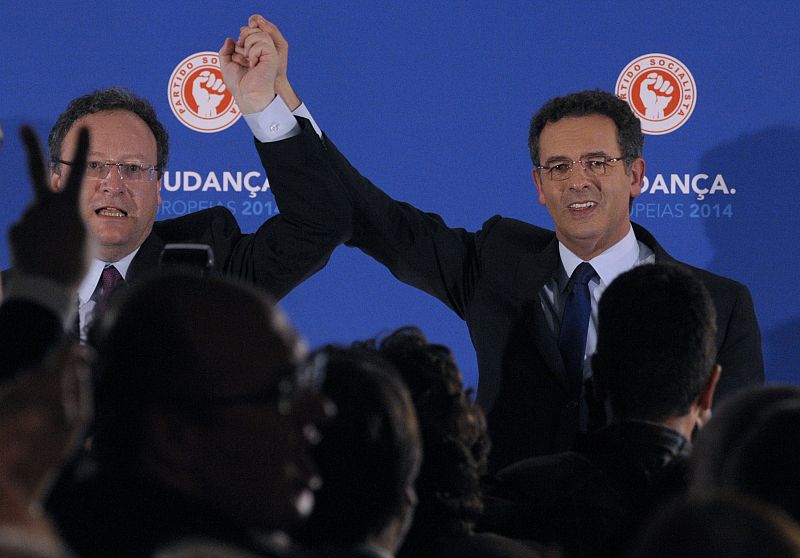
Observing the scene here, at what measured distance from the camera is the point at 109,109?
293 centimetres

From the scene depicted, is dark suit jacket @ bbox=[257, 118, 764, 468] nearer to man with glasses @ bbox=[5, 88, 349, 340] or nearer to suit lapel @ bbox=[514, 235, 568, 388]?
suit lapel @ bbox=[514, 235, 568, 388]

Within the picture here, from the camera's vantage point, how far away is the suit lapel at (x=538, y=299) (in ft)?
9.09

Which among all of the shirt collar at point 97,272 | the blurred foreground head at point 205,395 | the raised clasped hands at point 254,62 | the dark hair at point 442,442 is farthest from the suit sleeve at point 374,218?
the blurred foreground head at point 205,395

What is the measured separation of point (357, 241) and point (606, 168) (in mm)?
661

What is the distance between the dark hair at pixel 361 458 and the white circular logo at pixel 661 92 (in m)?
2.14

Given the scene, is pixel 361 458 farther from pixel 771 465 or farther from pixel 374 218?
pixel 374 218

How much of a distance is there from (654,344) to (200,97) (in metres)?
1.88

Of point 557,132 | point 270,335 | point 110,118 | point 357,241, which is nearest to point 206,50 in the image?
point 110,118

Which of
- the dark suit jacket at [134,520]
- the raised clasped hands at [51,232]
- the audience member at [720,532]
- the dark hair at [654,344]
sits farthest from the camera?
the dark hair at [654,344]

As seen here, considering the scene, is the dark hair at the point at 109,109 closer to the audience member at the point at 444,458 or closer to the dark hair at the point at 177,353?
the audience member at the point at 444,458

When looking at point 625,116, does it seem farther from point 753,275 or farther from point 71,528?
point 71,528

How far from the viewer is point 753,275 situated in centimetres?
325

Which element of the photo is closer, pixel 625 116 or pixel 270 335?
pixel 270 335

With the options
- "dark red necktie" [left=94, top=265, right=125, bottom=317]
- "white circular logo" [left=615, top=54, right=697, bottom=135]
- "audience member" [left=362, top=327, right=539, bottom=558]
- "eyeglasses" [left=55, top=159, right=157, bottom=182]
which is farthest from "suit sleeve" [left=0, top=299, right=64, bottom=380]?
"white circular logo" [left=615, top=54, right=697, bottom=135]
